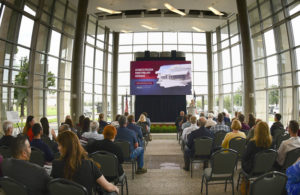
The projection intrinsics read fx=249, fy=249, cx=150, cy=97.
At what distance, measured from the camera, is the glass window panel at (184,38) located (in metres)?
18.0

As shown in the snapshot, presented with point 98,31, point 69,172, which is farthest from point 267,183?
point 98,31

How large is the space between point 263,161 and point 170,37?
1562 centimetres

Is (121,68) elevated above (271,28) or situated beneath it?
situated beneath

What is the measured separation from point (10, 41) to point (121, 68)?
30.8 ft

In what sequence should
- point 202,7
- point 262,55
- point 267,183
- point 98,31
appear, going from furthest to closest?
point 98,31
point 202,7
point 262,55
point 267,183

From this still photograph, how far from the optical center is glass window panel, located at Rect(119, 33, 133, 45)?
18298 mm

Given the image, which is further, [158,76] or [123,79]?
[123,79]

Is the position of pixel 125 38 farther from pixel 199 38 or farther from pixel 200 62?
pixel 200 62

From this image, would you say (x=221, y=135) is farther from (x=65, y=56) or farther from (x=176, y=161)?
(x=65, y=56)

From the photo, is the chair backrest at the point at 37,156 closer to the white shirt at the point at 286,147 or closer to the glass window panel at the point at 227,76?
the white shirt at the point at 286,147

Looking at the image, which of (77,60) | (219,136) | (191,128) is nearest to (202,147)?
(219,136)

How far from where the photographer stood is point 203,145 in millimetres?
4984

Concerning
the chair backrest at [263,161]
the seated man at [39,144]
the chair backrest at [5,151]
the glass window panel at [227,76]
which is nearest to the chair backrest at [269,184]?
the chair backrest at [263,161]

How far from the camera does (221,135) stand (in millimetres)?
5688
